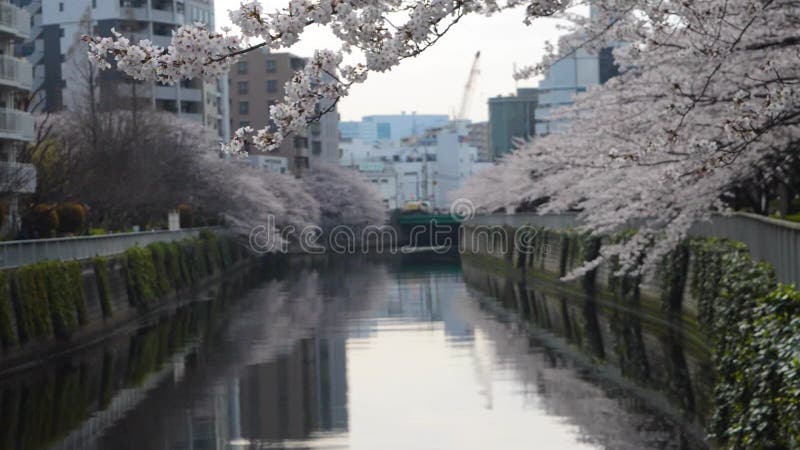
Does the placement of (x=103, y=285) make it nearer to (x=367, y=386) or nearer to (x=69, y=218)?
(x=69, y=218)

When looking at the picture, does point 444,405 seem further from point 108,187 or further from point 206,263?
point 206,263

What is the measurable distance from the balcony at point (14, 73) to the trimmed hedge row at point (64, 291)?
833 cm

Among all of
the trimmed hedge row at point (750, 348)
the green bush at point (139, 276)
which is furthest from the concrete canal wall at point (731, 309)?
the green bush at point (139, 276)

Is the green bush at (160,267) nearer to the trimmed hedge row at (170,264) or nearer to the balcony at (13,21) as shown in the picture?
the trimmed hedge row at (170,264)

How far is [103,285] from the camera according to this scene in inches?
1555

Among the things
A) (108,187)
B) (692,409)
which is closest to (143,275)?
(108,187)

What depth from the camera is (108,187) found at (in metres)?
54.1

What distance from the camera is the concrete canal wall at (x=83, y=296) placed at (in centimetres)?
3002

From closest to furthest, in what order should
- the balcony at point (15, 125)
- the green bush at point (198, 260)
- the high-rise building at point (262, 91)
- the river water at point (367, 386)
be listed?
the river water at point (367, 386) → the balcony at point (15, 125) → the green bush at point (198, 260) → the high-rise building at point (262, 91)

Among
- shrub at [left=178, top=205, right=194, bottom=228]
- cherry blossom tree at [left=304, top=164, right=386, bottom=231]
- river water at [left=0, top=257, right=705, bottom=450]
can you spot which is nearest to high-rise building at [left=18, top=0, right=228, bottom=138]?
shrub at [left=178, top=205, right=194, bottom=228]

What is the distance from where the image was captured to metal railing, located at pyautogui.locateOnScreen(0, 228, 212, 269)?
31.1 metres

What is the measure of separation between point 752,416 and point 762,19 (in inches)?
220

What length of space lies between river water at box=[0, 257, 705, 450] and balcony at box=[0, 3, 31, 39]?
48.6ft

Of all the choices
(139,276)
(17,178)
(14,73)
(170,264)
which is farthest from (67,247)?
(14,73)
